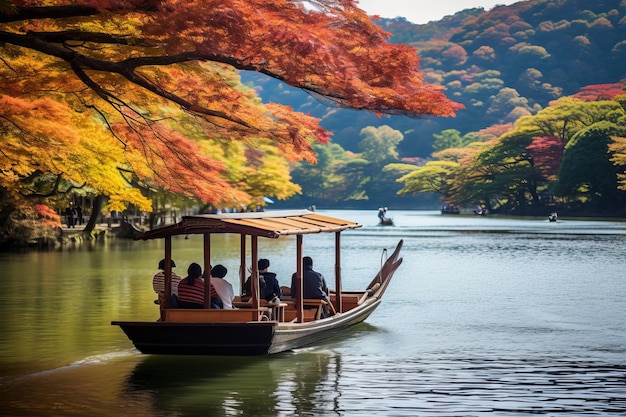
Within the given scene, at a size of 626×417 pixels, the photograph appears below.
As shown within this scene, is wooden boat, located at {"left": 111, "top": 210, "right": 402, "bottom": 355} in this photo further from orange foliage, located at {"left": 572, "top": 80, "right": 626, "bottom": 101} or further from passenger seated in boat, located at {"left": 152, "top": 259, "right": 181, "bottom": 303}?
orange foliage, located at {"left": 572, "top": 80, "right": 626, "bottom": 101}

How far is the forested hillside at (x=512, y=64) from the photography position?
140125 millimetres

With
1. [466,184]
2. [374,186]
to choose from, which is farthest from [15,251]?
[374,186]

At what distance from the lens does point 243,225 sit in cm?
1414

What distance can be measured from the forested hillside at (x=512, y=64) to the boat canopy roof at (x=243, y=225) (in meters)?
120

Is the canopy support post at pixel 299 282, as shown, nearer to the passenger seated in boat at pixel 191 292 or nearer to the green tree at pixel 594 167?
the passenger seated in boat at pixel 191 292

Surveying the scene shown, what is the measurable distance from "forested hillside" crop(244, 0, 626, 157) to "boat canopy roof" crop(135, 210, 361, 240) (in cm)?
12029

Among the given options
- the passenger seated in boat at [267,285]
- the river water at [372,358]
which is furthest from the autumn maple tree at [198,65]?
the river water at [372,358]

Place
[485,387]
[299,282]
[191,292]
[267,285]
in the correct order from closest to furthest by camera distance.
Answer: [485,387] < [191,292] < [299,282] < [267,285]

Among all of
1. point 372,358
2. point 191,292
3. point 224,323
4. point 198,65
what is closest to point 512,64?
point 198,65

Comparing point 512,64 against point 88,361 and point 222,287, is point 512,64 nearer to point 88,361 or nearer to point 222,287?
point 222,287

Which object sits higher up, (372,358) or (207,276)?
(207,276)

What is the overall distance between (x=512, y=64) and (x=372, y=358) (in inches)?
5421

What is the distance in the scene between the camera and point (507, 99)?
13700 cm

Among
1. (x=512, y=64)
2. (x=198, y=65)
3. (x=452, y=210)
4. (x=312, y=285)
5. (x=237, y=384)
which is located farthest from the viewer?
(x=512, y=64)
